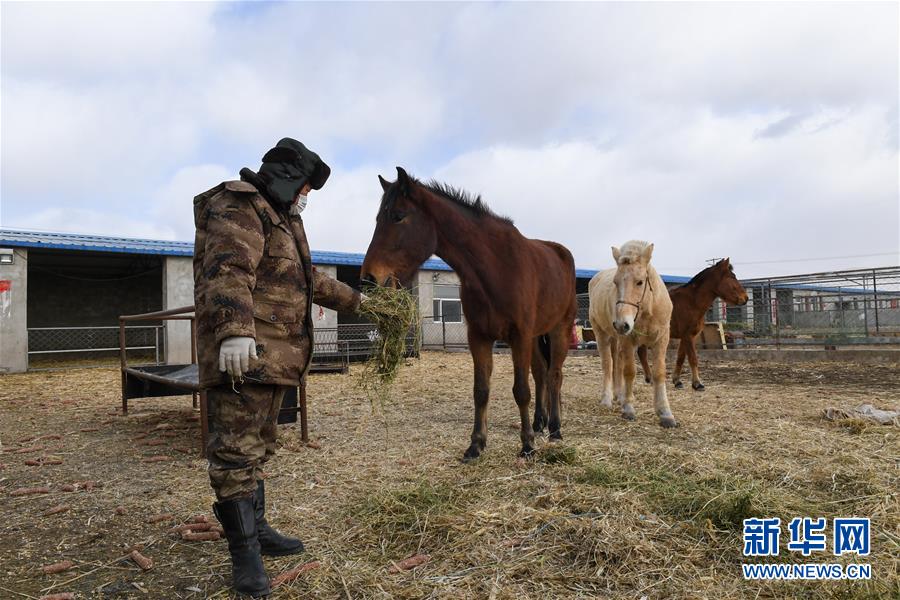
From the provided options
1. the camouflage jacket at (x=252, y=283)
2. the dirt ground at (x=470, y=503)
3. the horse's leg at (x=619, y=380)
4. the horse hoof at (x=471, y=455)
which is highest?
the camouflage jacket at (x=252, y=283)

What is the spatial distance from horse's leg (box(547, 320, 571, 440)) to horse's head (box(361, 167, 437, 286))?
187 cm

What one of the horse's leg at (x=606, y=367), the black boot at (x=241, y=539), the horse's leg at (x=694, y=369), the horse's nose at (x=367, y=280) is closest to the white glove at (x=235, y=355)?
the black boot at (x=241, y=539)

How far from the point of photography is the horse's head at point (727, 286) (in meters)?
8.76

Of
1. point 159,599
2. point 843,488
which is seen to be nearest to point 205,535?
point 159,599

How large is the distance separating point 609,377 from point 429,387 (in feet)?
10.4

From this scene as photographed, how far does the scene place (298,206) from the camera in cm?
266

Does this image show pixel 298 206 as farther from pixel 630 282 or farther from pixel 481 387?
pixel 630 282

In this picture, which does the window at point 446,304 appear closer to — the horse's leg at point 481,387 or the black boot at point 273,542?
the horse's leg at point 481,387

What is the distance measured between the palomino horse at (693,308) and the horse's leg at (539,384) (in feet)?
11.9

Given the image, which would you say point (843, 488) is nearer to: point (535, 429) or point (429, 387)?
point (535, 429)

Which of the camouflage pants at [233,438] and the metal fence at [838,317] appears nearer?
the camouflage pants at [233,438]

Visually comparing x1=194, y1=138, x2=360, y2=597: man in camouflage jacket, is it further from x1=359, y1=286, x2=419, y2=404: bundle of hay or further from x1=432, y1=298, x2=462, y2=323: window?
x1=432, y1=298, x2=462, y2=323: window

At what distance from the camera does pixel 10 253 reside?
12773 millimetres

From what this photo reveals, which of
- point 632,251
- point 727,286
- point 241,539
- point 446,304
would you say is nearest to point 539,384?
point 632,251
